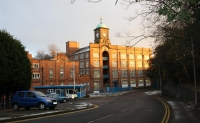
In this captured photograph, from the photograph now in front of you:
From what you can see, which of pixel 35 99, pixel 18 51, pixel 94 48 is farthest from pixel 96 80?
pixel 35 99

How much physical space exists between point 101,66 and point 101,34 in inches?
468

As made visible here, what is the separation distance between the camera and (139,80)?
9794 cm

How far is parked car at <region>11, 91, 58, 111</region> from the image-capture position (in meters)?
21.4

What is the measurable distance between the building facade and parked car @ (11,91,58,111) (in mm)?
46874

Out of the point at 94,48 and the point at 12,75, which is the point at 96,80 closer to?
the point at 94,48

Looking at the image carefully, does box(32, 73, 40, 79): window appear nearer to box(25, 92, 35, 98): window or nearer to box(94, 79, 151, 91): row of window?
box(94, 79, 151, 91): row of window

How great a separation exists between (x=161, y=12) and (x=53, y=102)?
17.8 meters

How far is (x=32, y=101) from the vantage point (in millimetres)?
21531

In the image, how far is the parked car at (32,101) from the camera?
70.1 feet

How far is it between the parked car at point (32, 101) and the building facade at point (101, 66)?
4687cm

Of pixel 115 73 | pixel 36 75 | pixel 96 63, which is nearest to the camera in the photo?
pixel 36 75

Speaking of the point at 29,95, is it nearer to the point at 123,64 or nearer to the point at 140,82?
the point at 123,64

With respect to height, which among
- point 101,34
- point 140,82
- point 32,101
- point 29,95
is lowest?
point 140,82

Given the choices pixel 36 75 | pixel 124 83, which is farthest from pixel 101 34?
pixel 36 75
